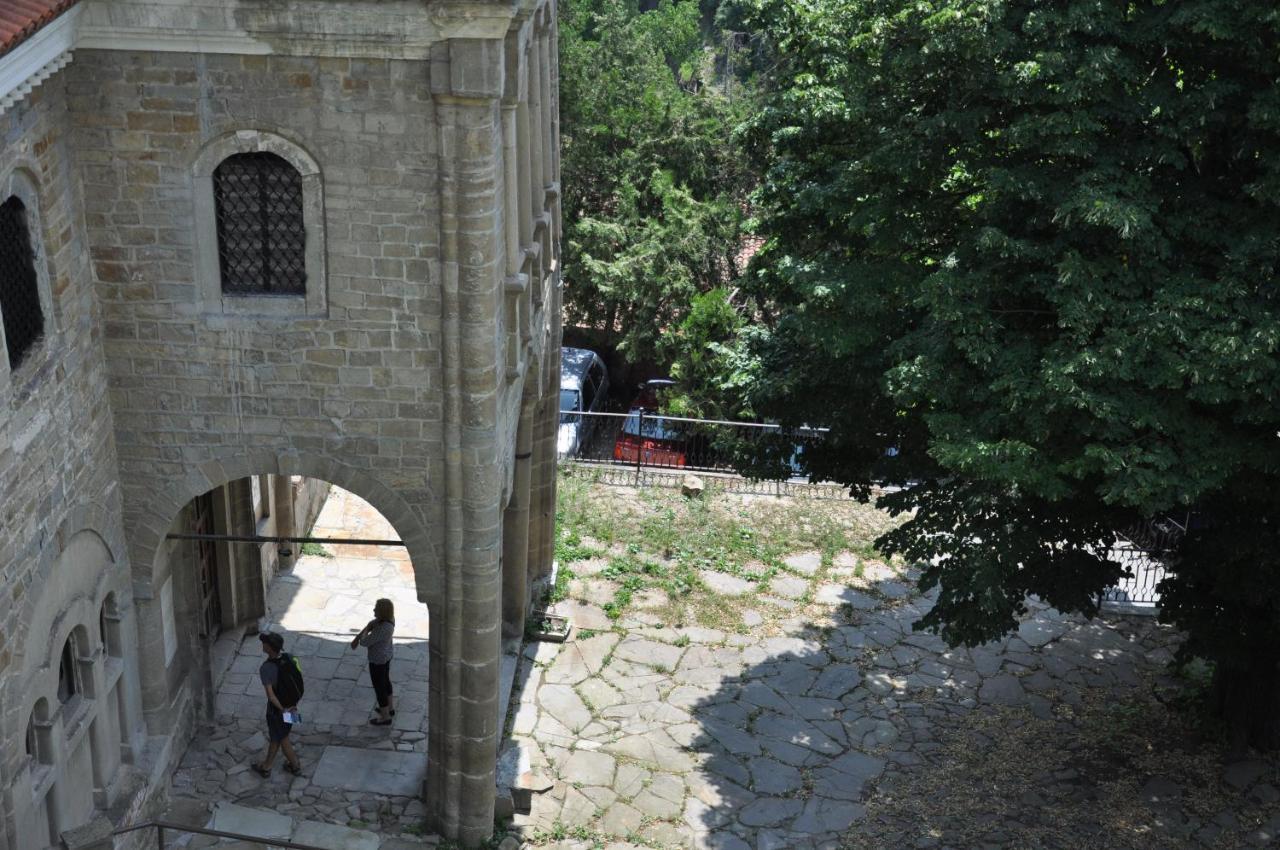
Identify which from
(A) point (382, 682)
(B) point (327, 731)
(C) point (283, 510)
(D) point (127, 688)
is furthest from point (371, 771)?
(C) point (283, 510)

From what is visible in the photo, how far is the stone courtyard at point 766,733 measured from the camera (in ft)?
45.5

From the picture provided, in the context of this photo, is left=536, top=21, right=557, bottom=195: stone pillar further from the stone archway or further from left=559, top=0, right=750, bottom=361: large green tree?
left=559, top=0, right=750, bottom=361: large green tree

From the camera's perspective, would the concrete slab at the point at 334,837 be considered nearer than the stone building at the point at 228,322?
No

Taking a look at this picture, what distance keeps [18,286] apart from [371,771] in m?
6.58

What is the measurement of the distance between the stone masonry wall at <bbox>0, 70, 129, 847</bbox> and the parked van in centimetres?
1045

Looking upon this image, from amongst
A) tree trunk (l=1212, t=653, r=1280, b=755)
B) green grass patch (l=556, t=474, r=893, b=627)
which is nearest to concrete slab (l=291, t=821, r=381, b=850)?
green grass patch (l=556, t=474, r=893, b=627)

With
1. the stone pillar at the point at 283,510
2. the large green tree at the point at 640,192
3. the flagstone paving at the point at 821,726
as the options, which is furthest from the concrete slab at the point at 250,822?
the large green tree at the point at 640,192

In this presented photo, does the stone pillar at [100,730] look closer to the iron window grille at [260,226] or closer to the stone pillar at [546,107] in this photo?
the iron window grille at [260,226]

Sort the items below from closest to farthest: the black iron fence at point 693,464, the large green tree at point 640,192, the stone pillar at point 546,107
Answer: the stone pillar at point 546,107, the black iron fence at point 693,464, the large green tree at point 640,192

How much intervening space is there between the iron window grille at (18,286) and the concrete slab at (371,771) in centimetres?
596

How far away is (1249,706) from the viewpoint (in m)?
14.8

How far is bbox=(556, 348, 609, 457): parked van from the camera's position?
23078 mm

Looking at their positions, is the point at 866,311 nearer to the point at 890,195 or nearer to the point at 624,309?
the point at 890,195

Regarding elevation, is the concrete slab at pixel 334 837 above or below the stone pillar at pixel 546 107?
below
